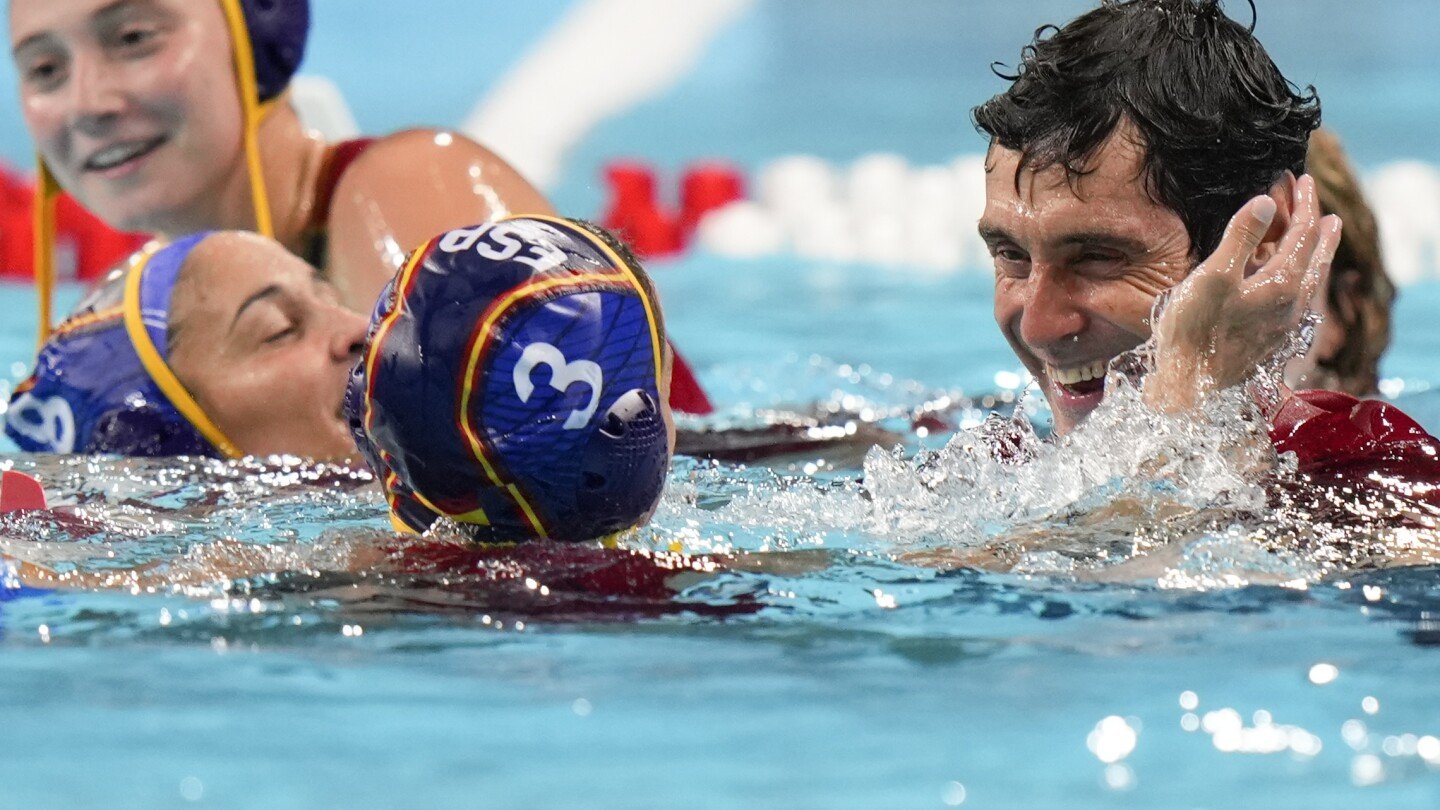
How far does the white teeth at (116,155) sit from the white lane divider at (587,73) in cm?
648

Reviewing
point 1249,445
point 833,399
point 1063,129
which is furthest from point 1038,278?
point 833,399

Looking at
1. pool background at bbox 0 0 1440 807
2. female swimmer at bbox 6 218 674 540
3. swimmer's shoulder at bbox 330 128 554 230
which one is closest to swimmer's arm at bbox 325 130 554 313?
swimmer's shoulder at bbox 330 128 554 230

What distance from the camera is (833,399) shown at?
4598 mm

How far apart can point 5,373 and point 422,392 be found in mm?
3897

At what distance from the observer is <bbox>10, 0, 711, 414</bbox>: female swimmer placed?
3307 millimetres

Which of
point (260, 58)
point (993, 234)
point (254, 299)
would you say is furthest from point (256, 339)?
point (993, 234)

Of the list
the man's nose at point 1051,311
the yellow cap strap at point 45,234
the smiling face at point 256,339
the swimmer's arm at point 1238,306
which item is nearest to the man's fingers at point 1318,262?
the swimmer's arm at point 1238,306

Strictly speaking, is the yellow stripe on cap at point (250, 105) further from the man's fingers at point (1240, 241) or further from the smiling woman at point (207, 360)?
the man's fingers at point (1240, 241)

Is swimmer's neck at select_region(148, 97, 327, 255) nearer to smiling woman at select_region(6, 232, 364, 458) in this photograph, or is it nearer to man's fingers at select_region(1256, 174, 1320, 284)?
smiling woman at select_region(6, 232, 364, 458)

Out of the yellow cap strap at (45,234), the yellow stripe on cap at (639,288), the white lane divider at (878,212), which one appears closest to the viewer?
the yellow stripe on cap at (639,288)

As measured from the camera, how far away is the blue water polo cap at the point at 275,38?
11.3ft

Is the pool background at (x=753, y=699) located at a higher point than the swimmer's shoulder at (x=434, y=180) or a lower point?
lower

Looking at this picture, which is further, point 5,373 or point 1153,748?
point 5,373

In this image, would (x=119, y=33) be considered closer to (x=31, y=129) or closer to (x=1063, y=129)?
(x=31, y=129)
